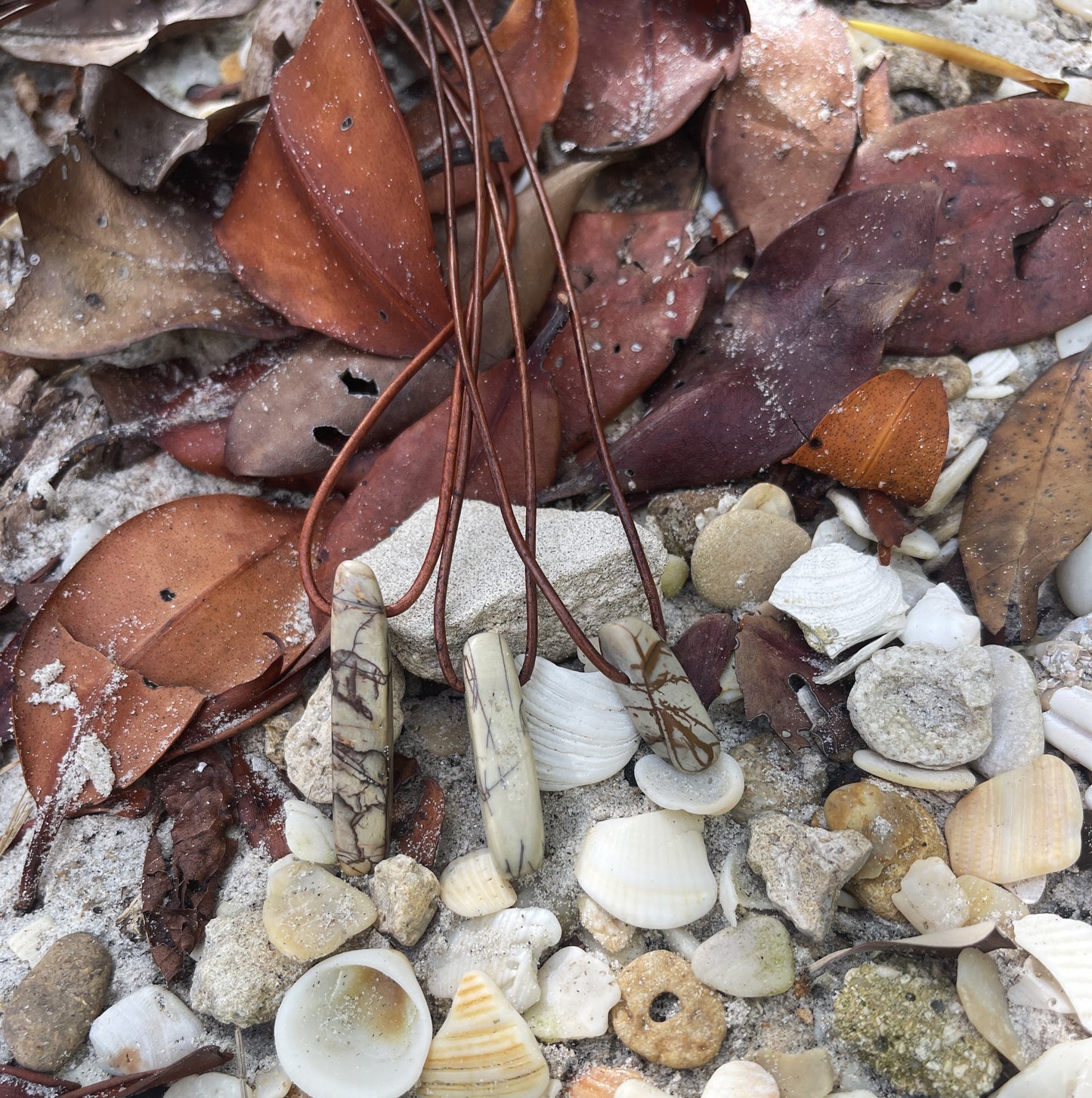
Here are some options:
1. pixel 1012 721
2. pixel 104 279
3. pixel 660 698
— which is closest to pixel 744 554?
pixel 660 698

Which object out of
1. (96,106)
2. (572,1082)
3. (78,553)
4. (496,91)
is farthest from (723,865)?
(96,106)

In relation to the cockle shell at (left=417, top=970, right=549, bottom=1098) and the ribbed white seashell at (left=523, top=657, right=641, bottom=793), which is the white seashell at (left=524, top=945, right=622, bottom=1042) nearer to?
the cockle shell at (left=417, top=970, right=549, bottom=1098)

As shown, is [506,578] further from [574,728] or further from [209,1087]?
[209,1087]

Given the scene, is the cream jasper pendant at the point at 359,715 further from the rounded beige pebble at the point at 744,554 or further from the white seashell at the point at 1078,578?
the white seashell at the point at 1078,578

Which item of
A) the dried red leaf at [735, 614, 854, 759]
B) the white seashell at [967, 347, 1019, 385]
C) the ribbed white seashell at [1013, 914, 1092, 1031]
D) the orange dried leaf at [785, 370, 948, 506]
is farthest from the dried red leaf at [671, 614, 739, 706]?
the white seashell at [967, 347, 1019, 385]

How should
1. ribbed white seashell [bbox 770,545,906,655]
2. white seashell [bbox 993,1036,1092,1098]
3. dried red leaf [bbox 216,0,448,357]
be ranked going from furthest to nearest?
dried red leaf [bbox 216,0,448,357] → ribbed white seashell [bbox 770,545,906,655] → white seashell [bbox 993,1036,1092,1098]

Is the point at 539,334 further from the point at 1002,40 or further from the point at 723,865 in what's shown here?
the point at 1002,40

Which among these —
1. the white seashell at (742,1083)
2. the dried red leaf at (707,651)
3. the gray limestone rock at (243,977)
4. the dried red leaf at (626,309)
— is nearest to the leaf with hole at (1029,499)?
the dried red leaf at (707,651)
